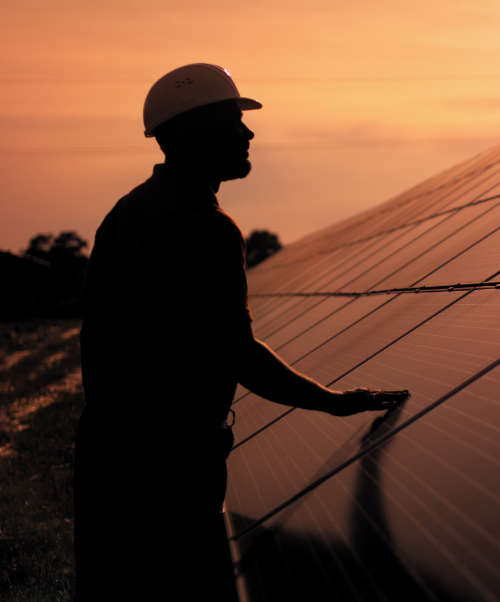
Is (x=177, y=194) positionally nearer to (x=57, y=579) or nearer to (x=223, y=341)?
(x=223, y=341)

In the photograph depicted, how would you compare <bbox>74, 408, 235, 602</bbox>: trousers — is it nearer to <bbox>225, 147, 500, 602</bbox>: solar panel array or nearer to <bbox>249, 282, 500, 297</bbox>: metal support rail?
<bbox>225, 147, 500, 602</bbox>: solar panel array

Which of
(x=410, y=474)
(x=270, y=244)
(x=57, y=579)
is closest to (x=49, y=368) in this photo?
(x=57, y=579)

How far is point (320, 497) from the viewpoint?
2506 millimetres

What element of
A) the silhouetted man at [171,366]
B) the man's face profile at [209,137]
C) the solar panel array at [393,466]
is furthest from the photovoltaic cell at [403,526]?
the man's face profile at [209,137]

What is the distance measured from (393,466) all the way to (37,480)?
8.12 metres

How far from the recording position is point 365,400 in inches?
108

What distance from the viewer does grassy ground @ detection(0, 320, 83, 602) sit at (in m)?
6.20

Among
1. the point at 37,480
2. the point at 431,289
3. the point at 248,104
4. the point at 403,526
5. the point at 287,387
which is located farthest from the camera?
the point at 37,480

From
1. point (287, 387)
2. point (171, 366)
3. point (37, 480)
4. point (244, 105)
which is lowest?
point (37, 480)

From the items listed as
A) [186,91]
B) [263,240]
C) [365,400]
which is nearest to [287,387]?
[365,400]

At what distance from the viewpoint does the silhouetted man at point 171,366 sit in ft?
8.07

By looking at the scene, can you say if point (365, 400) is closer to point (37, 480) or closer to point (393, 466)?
point (393, 466)

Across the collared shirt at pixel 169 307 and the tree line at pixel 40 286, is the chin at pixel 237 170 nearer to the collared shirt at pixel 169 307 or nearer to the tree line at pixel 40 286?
the collared shirt at pixel 169 307

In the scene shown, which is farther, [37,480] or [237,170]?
[37,480]
